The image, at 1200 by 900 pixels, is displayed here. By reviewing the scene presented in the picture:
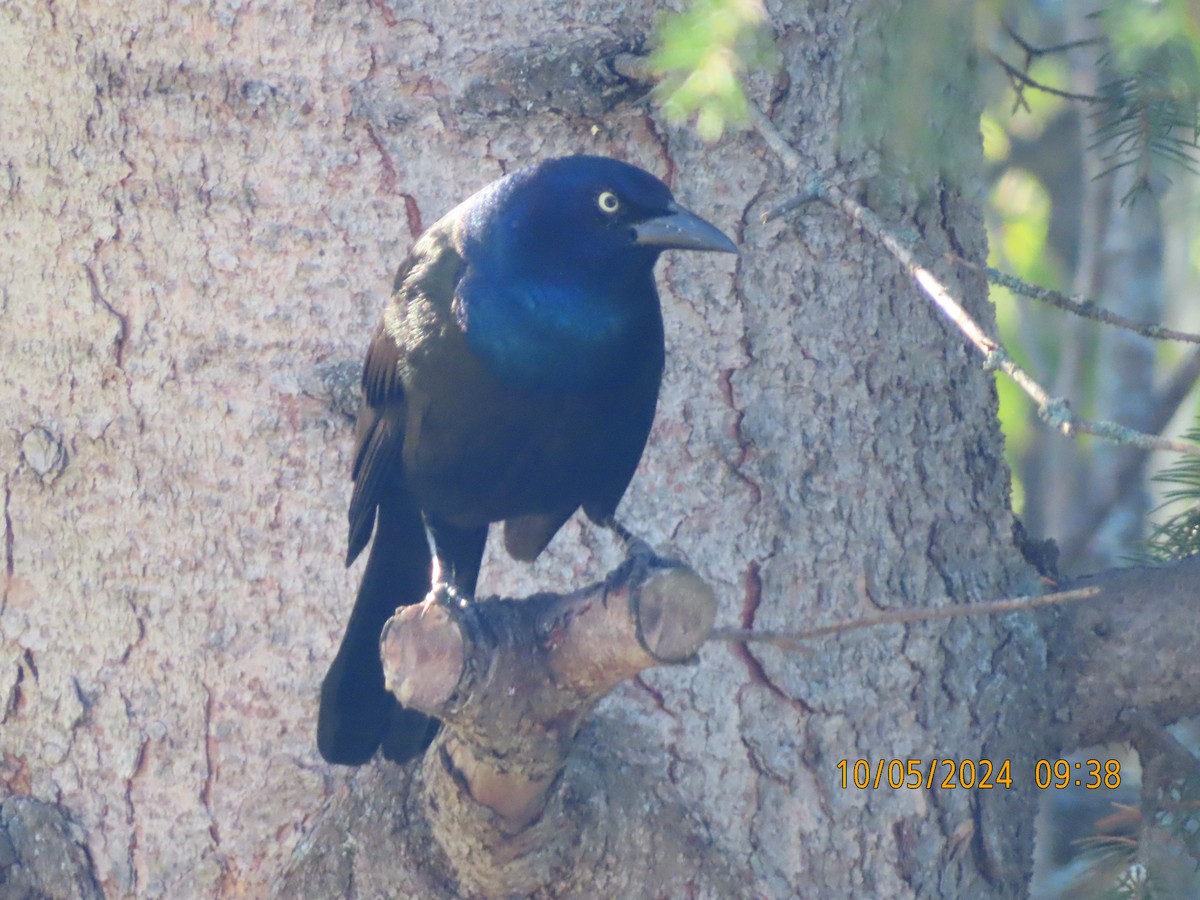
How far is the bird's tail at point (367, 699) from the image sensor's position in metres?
2.30

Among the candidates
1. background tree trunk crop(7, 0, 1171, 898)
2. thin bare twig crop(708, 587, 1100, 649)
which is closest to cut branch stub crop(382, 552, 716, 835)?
thin bare twig crop(708, 587, 1100, 649)

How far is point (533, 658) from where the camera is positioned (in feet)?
6.43

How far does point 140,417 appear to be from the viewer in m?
2.51

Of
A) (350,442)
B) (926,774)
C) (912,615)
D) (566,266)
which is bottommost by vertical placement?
(926,774)

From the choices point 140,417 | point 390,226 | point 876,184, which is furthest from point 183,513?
point 876,184

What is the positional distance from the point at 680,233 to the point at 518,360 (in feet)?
1.12

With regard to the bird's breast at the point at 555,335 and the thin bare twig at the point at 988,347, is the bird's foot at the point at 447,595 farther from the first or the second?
the thin bare twig at the point at 988,347

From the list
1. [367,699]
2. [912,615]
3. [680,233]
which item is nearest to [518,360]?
[680,233]

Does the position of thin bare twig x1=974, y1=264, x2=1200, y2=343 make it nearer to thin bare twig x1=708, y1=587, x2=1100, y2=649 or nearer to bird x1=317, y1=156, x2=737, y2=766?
thin bare twig x1=708, y1=587, x2=1100, y2=649

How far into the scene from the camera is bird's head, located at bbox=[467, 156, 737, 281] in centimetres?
240

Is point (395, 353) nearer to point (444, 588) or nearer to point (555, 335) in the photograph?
point (555, 335)

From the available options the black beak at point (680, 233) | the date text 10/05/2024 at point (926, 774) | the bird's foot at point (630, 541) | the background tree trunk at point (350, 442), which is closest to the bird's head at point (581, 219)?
the black beak at point (680, 233)

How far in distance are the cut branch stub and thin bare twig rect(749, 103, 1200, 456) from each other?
0.50 meters

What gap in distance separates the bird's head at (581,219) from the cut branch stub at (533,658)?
0.65m
